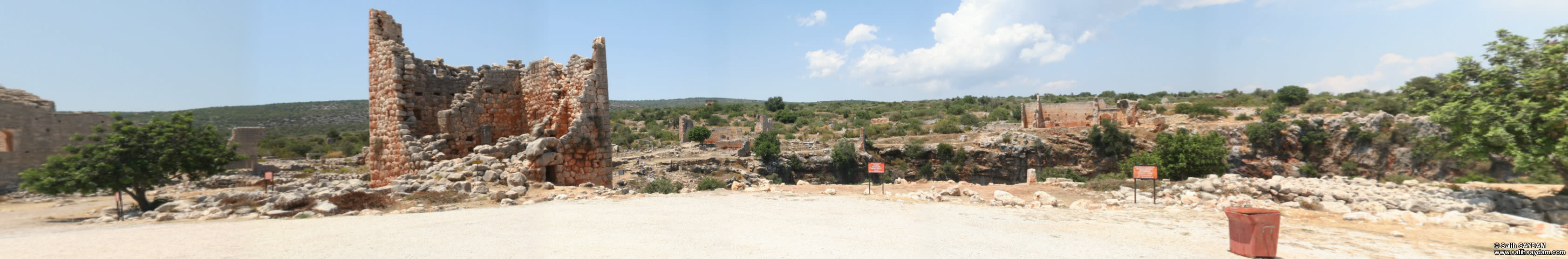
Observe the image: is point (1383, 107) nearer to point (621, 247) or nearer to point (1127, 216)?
point (1127, 216)

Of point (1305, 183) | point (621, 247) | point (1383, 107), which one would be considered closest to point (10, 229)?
point (621, 247)

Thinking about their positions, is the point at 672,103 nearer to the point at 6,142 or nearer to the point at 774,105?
the point at 774,105

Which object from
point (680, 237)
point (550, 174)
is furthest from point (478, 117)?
point (680, 237)

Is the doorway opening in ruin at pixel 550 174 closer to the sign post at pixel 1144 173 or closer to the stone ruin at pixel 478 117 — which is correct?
the stone ruin at pixel 478 117

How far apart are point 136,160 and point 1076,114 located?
161ft

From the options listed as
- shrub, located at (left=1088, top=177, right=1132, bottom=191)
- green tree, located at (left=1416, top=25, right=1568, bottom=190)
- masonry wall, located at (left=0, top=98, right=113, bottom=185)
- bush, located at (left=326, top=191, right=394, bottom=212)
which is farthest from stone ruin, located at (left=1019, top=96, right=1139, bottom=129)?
masonry wall, located at (left=0, top=98, right=113, bottom=185)

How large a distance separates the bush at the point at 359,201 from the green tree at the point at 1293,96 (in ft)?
200

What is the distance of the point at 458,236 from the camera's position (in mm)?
5617

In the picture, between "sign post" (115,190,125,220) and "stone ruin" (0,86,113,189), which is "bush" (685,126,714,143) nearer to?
"stone ruin" (0,86,113,189)

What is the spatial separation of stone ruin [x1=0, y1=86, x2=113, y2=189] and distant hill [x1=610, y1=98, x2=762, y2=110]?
77220 mm

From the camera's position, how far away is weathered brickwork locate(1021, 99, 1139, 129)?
1774 inches

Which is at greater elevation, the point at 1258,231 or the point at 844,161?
the point at 1258,231

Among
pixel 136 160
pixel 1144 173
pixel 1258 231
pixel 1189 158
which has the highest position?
pixel 136 160

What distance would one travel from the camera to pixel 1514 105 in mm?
10453
